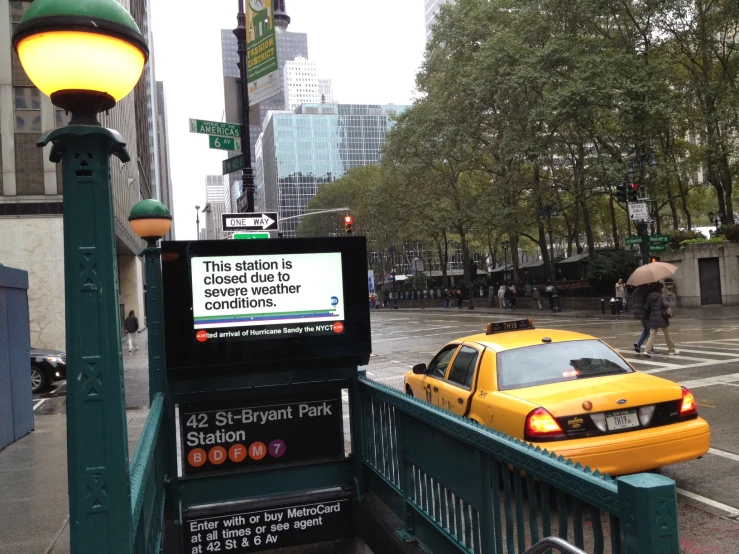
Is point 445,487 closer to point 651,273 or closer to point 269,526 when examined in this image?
point 269,526

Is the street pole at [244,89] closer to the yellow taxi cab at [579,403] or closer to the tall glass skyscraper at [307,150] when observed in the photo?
the yellow taxi cab at [579,403]

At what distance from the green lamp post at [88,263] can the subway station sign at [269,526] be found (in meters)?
3.21

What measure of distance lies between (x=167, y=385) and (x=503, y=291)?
43.9 m

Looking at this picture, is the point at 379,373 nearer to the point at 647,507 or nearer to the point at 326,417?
the point at 326,417

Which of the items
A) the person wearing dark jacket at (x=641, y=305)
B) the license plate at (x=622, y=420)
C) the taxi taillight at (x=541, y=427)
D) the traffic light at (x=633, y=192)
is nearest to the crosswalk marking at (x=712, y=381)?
the person wearing dark jacket at (x=641, y=305)

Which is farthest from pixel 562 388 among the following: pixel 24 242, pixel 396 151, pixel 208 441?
pixel 396 151

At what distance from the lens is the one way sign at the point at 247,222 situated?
1188cm

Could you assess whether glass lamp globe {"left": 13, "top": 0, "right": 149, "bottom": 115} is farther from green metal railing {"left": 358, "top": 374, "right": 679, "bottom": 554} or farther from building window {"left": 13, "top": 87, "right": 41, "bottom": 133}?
building window {"left": 13, "top": 87, "right": 41, "bottom": 133}

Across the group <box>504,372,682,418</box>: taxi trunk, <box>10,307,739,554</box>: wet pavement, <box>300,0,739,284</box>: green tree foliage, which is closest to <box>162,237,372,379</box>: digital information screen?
<box>504,372,682,418</box>: taxi trunk

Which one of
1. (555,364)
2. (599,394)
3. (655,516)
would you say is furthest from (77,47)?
(555,364)

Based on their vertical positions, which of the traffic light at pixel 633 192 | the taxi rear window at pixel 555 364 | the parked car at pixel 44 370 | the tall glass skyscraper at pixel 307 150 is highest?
the tall glass skyscraper at pixel 307 150

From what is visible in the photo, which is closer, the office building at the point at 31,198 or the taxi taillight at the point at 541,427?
the taxi taillight at the point at 541,427

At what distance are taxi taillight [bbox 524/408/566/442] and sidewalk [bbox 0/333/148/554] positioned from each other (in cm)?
395

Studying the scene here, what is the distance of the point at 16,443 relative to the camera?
32.7 feet
